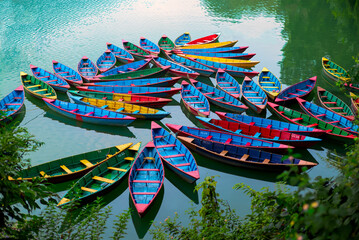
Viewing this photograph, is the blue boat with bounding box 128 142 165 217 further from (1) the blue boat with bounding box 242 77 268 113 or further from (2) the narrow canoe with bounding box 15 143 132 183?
(1) the blue boat with bounding box 242 77 268 113

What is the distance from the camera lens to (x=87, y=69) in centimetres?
2802

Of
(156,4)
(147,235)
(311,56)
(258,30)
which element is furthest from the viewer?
(156,4)

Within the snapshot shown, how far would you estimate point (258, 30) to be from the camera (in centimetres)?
3819

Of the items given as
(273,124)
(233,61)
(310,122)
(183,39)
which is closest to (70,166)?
(273,124)

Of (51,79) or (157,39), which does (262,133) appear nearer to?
(51,79)

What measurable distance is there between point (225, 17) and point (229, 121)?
25145 mm

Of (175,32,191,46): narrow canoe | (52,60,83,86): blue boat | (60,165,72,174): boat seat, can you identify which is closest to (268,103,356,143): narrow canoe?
(60,165,72,174): boat seat

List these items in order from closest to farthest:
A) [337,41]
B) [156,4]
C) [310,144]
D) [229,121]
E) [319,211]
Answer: [319,211] < [310,144] < [229,121] < [337,41] < [156,4]

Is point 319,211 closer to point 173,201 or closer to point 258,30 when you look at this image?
point 173,201

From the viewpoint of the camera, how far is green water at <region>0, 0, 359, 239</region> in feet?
58.6

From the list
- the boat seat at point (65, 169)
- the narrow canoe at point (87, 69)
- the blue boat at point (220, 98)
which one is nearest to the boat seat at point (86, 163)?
the boat seat at point (65, 169)

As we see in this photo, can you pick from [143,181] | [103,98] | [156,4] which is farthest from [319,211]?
[156,4]

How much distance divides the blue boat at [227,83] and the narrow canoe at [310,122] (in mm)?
3176

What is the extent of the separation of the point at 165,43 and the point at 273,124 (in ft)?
54.5
